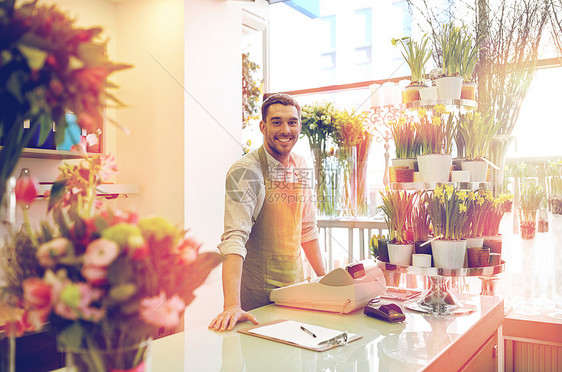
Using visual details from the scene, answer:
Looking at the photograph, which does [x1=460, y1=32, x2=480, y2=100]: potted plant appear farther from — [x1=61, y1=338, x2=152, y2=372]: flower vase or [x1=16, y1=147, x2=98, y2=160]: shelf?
[x1=16, y1=147, x2=98, y2=160]: shelf

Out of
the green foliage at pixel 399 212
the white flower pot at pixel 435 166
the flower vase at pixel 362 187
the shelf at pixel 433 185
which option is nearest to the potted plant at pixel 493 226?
the shelf at pixel 433 185

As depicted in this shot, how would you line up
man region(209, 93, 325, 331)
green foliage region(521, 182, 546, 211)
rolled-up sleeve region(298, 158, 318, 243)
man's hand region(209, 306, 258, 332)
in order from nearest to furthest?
man's hand region(209, 306, 258, 332)
man region(209, 93, 325, 331)
rolled-up sleeve region(298, 158, 318, 243)
green foliage region(521, 182, 546, 211)

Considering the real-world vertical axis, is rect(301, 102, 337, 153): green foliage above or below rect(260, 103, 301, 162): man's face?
above

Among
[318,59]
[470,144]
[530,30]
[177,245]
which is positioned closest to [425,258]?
[470,144]

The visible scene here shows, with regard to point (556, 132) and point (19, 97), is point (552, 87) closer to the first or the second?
point (556, 132)

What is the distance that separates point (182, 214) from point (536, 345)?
2.10 meters

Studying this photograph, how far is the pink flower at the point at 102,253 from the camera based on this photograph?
555 millimetres

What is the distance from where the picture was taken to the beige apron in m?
2.15

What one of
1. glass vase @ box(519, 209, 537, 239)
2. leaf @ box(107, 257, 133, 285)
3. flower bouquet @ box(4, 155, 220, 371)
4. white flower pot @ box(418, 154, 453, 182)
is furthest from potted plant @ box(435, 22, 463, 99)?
leaf @ box(107, 257, 133, 285)

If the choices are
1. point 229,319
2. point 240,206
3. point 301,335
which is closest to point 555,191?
point 240,206

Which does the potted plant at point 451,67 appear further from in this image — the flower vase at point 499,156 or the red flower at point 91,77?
the red flower at point 91,77

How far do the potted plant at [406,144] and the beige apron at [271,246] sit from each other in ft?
1.77

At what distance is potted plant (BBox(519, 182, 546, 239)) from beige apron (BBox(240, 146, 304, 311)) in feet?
4.30

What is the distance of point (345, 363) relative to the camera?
121cm
